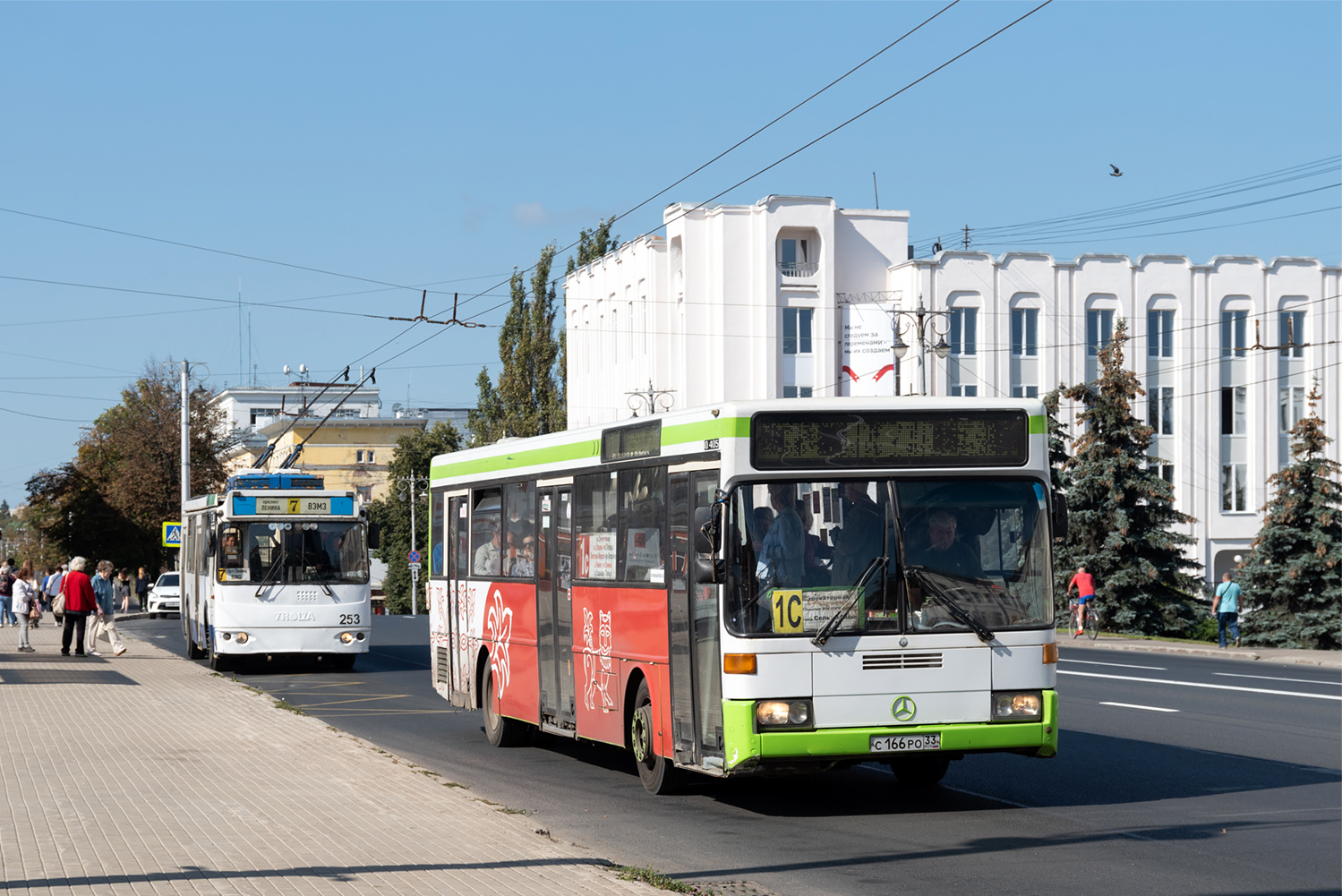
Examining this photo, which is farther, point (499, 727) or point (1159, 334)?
point (1159, 334)

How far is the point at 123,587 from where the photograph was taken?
6500 centimetres

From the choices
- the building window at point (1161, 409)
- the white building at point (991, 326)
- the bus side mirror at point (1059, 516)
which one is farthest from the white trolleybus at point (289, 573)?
the building window at point (1161, 409)

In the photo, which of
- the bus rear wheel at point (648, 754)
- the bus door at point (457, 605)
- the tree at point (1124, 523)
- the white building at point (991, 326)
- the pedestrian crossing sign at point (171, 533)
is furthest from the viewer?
the white building at point (991, 326)

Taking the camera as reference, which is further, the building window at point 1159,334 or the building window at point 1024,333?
the building window at point 1159,334

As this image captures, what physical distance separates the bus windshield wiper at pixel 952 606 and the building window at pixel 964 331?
6229cm

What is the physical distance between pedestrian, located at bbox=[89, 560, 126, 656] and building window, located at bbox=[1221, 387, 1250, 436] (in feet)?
174

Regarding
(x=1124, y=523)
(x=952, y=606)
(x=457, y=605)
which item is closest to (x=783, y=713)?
(x=952, y=606)

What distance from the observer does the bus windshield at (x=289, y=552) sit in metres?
25.5

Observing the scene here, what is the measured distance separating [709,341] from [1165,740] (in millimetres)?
55115

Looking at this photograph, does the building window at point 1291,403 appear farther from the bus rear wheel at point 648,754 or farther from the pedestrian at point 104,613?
the bus rear wheel at point 648,754

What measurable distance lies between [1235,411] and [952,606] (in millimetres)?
67187

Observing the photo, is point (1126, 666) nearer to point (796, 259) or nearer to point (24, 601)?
point (24, 601)

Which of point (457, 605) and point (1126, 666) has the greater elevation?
point (457, 605)

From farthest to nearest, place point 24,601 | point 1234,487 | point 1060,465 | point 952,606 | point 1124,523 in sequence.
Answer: point 1234,487
point 1060,465
point 1124,523
point 24,601
point 952,606
